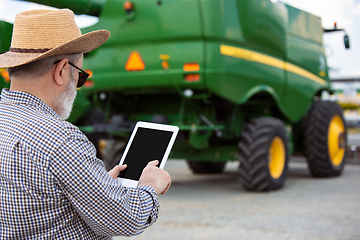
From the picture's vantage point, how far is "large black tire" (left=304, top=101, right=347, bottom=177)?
27.4 ft

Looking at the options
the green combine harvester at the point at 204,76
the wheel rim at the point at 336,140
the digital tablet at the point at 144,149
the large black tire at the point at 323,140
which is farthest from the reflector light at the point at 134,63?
the digital tablet at the point at 144,149

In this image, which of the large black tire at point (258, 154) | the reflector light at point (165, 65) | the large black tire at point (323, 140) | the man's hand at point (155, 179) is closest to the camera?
the man's hand at point (155, 179)

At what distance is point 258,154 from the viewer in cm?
666

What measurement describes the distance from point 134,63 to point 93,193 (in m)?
5.17

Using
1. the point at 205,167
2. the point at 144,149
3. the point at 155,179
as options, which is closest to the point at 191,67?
the point at 205,167

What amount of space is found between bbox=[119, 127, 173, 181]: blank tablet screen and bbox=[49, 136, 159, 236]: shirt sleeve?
0.29 m

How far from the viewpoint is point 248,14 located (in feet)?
22.2

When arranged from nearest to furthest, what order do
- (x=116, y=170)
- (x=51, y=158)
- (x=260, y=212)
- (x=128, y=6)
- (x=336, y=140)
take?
(x=51, y=158), (x=116, y=170), (x=260, y=212), (x=128, y=6), (x=336, y=140)

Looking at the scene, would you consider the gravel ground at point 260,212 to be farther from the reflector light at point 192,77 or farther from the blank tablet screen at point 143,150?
the blank tablet screen at point 143,150

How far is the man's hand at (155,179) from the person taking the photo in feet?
5.91

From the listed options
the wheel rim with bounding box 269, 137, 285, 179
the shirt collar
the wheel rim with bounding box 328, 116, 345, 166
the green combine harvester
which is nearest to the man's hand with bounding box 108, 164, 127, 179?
the shirt collar

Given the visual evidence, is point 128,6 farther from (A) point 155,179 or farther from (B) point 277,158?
(A) point 155,179

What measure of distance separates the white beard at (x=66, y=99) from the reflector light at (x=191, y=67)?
4458 mm

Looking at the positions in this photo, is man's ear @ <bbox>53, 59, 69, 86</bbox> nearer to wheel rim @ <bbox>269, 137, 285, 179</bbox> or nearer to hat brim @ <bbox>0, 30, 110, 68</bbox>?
hat brim @ <bbox>0, 30, 110, 68</bbox>
